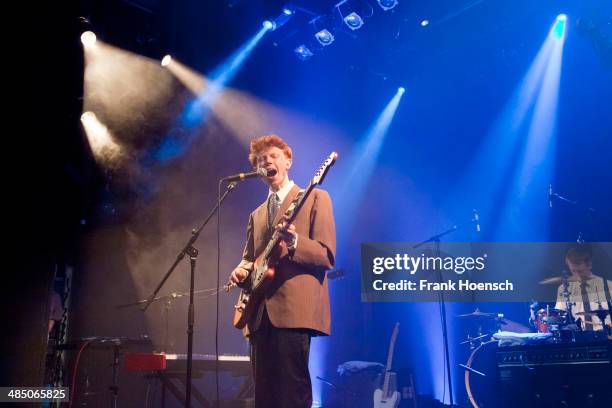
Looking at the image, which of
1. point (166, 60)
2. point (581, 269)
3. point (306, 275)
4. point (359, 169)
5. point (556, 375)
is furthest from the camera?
point (359, 169)

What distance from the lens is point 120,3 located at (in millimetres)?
6992

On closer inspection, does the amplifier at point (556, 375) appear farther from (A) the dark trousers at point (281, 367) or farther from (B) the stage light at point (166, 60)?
(B) the stage light at point (166, 60)

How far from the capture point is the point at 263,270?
282 centimetres

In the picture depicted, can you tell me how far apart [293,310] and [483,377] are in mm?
4181

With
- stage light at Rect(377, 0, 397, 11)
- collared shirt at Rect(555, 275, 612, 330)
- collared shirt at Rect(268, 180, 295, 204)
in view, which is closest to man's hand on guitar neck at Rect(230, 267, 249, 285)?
collared shirt at Rect(268, 180, 295, 204)

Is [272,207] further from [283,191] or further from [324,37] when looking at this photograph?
[324,37]

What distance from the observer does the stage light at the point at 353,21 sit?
22.6 feet

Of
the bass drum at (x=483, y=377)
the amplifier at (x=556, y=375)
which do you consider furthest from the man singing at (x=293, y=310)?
the bass drum at (x=483, y=377)

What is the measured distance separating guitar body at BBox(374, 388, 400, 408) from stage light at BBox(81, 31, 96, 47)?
19.6 feet

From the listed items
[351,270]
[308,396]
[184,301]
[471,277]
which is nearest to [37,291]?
[308,396]

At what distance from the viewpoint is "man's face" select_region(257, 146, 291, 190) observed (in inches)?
126

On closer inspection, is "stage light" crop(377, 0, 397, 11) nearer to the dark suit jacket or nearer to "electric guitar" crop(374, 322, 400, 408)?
the dark suit jacket

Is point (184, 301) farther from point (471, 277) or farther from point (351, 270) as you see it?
point (471, 277)

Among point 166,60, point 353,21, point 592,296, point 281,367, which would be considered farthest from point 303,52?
point 281,367
